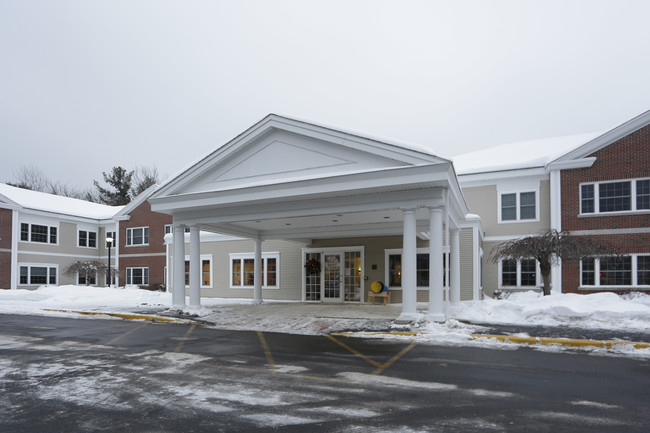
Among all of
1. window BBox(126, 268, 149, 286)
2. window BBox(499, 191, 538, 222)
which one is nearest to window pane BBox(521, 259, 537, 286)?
window BBox(499, 191, 538, 222)

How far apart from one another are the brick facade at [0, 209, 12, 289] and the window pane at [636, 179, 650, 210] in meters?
37.5

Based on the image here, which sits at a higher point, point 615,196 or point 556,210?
point 615,196

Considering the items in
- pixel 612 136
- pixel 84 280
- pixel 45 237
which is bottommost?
pixel 84 280

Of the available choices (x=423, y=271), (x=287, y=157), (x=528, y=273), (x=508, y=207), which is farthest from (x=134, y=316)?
(x=508, y=207)

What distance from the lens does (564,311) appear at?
12.4 metres

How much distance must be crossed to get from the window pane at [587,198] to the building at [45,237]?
3361cm

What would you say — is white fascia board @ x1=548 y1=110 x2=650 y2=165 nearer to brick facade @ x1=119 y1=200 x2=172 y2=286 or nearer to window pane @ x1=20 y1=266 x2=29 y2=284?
brick facade @ x1=119 y1=200 x2=172 y2=286

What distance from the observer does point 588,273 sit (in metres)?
20.3

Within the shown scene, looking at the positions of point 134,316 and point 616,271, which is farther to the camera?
point 616,271

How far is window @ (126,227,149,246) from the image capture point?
36.3m

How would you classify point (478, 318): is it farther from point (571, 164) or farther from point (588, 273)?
point (571, 164)

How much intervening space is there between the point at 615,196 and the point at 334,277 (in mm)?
12990

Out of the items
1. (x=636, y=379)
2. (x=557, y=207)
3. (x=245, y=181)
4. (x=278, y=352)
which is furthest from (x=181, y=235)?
(x=557, y=207)

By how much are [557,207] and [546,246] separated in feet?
17.6
